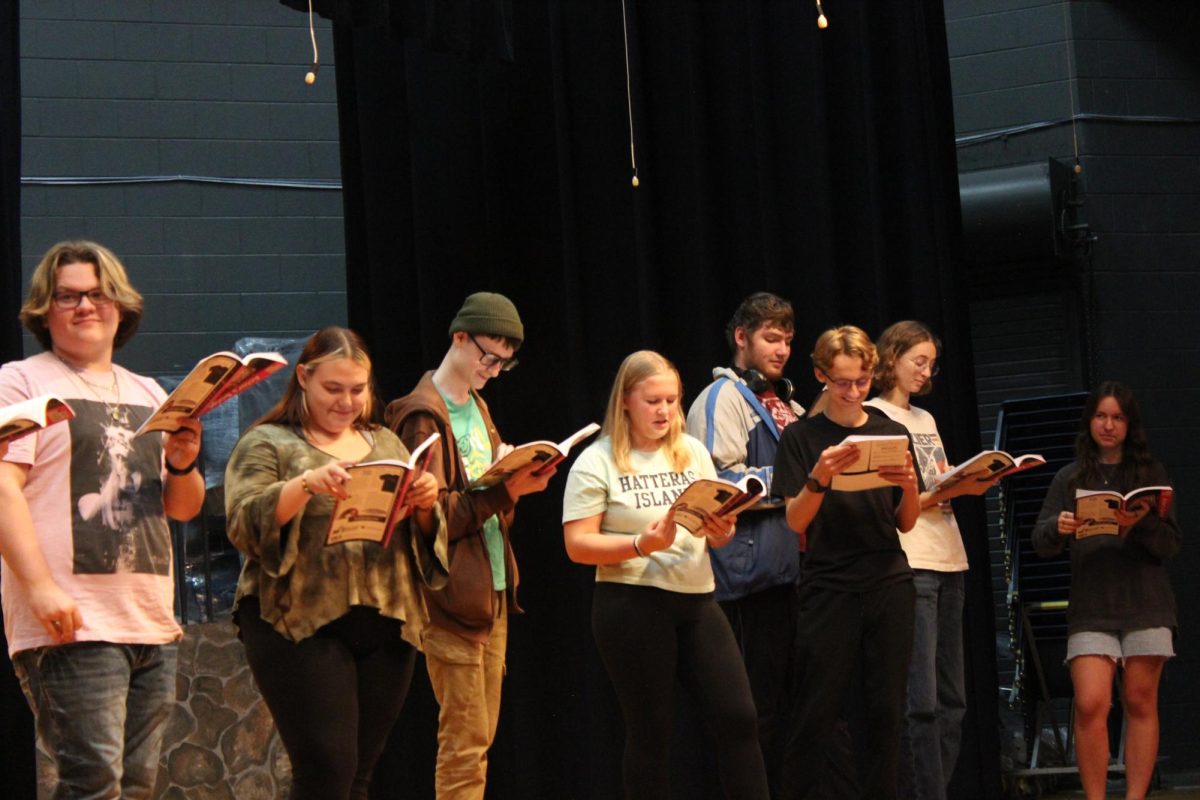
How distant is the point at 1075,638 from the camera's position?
14.7 ft

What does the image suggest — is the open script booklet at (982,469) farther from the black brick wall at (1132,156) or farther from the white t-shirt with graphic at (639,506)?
the black brick wall at (1132,156)

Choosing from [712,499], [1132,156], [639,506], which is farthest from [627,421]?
[1132,156]

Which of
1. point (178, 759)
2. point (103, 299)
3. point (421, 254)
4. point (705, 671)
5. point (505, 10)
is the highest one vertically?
point (505, 10)

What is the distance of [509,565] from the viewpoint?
358 cm

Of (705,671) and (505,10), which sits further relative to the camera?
(505,10)

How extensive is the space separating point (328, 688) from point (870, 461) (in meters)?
1.47

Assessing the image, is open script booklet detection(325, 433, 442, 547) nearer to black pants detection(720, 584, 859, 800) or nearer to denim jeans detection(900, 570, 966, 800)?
black pants detection(720, 584, 859, 800)

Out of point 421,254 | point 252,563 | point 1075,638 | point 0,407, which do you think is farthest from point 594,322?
point 0,407

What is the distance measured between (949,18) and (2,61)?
14.5 feet

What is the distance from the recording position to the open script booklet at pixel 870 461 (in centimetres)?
335

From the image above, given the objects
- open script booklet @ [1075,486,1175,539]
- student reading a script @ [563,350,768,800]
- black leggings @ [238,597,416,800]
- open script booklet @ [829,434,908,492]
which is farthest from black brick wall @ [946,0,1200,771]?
black leggings @ [238,597,416,800]

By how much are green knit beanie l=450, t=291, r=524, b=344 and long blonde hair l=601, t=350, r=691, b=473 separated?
13.7 inches

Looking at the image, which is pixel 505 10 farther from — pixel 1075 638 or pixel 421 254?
pixel 1075 638

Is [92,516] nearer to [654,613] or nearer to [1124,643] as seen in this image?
[654,613]
